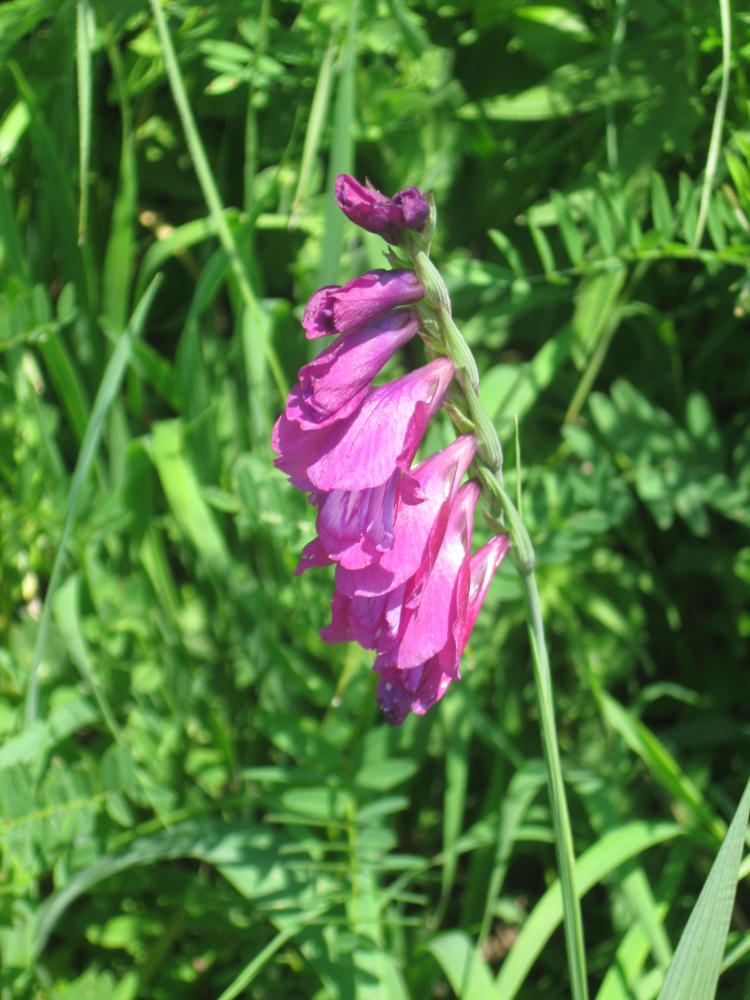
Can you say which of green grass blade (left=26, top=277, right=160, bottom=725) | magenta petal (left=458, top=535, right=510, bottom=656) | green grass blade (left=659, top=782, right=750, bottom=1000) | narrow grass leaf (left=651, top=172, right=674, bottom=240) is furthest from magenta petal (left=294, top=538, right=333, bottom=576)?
narrow grass leaf (left=651, top=172, right=674, bottom=240)

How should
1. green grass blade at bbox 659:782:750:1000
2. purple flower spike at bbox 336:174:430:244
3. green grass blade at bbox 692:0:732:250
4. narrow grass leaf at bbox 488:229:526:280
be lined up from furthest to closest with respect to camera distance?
narrow grass leaf at bbox 488:229:526:280 < green grass blade at bbox 692:0:732:250 < green grass blade at bbox 659:782:750:1000 < purple flower spike at bbox 336:174:430:244

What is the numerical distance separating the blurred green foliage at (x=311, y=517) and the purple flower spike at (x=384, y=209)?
1.99 feet

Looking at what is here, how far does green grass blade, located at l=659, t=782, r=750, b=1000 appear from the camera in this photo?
2.72 feet

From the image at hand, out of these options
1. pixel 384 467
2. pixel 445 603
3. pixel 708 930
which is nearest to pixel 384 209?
pixel 384 467

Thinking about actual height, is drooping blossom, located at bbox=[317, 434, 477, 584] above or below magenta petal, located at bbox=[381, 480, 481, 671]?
above

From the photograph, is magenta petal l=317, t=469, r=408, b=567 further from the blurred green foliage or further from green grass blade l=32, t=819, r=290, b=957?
green grass blade l=32, t=819, r=290, b=957

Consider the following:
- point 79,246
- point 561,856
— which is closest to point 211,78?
point 79,246

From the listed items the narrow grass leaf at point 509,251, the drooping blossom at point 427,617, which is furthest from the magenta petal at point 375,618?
the narrow grass leaf at point 509,251

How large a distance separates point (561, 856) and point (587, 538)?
0.58 metres

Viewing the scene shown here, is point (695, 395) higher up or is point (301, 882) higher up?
point (695, 395)

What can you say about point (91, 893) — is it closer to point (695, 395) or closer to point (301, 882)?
point (301, 882)

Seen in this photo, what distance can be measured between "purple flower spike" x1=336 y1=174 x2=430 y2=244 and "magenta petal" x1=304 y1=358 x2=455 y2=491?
112mm

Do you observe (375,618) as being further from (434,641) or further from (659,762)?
(659,762)

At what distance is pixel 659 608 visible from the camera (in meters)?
1.81
